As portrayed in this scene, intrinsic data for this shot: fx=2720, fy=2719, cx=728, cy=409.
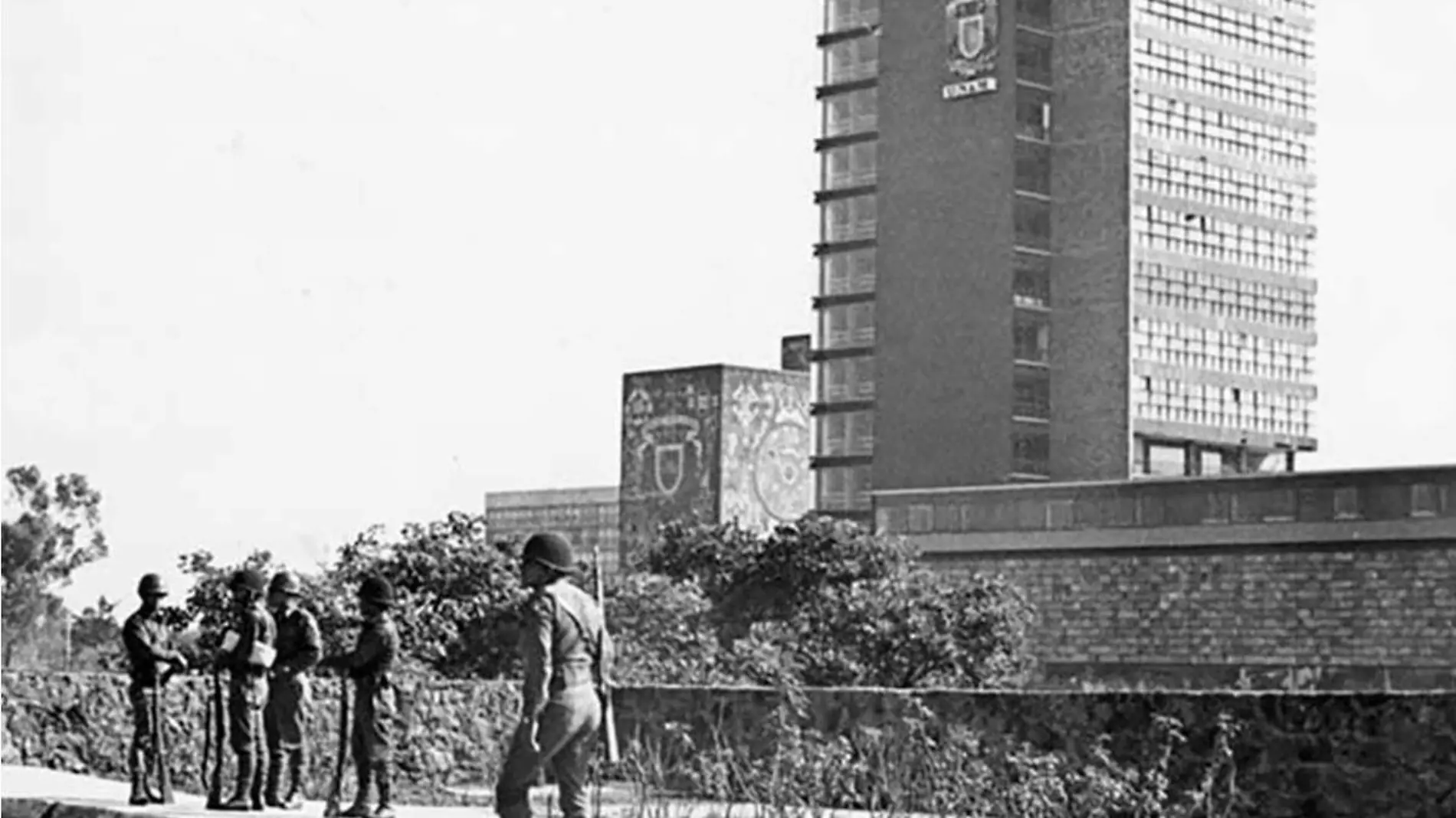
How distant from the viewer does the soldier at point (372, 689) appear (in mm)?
19891

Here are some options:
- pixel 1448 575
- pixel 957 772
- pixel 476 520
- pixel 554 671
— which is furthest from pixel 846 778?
pixel 1448 575

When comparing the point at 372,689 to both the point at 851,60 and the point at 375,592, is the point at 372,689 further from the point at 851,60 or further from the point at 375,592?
the point at 851,60

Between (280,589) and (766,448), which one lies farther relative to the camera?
(766,448)

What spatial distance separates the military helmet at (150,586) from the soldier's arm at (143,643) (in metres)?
0.51

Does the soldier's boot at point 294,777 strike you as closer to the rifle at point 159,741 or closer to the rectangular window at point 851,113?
the rifle at point 159,741

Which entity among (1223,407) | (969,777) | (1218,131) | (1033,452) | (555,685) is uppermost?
(1218,131)

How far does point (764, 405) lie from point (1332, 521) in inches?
1163

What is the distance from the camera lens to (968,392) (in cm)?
10075

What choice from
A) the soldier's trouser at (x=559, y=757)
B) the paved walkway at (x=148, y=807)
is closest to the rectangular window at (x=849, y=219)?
the paved walkway at (x=148, y=807)

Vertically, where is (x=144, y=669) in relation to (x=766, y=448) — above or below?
below

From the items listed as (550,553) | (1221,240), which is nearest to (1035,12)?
(1221,240)

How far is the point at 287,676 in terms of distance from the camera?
2050 centimetres

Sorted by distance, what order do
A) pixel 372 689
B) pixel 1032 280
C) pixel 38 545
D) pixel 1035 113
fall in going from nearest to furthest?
1. pixel 372 689
2. pixel 38 545
3. pixel 1032 280
4. pixel 1035 113

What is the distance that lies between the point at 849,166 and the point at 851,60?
168 inches
